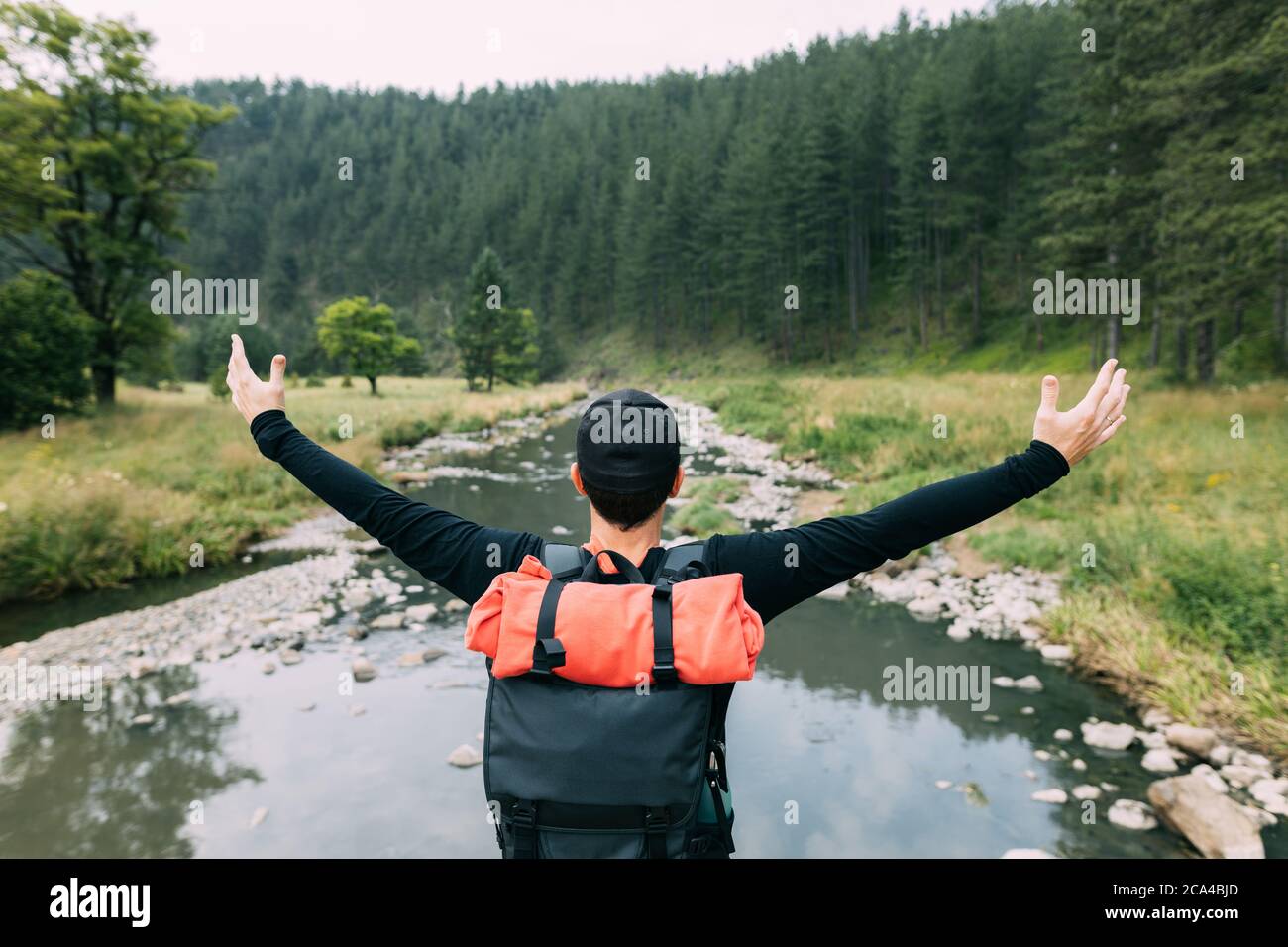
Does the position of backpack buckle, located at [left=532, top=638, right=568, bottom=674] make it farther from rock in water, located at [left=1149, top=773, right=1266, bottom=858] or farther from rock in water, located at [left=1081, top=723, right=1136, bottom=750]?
rock in water, located at [left=1081, top=723, right=1136, bottom=750]

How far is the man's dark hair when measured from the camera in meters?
2.03

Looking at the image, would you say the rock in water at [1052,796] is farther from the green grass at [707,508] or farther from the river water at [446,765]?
the green grass at [707,508]

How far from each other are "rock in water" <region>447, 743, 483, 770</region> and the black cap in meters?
5.33

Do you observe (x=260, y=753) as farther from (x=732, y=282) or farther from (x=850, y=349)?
Answer: (x=732, y=282)

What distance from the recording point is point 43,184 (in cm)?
2050

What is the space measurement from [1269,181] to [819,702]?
18.9 m

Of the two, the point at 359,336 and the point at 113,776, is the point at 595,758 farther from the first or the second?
the point at 359,336

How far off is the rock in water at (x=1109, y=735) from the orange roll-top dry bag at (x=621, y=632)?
629cm

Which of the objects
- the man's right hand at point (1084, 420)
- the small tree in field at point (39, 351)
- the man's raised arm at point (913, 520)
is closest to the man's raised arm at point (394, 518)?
the man's raised arm at point (913, 520)

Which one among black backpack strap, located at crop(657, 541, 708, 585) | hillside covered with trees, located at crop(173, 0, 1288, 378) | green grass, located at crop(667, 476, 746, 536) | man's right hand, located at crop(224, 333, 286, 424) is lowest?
green grass, located at crop(667, 476, 746, 536)

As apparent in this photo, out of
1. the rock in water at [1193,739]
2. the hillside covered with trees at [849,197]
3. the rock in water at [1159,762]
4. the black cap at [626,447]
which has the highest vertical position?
the hillside covered with trees at [849,197]

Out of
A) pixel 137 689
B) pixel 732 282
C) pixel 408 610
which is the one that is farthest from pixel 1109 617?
pixel 732 282

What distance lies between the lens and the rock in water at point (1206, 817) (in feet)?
15.7

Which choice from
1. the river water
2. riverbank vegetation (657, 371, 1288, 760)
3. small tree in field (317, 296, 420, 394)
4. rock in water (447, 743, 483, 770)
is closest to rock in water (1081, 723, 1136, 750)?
the river water
